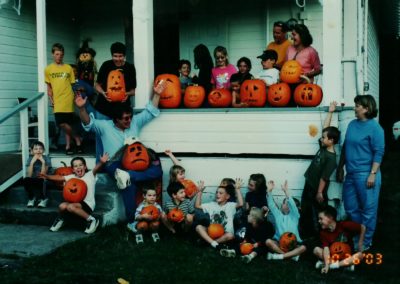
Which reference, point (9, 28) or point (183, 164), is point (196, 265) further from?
point (9, 28)

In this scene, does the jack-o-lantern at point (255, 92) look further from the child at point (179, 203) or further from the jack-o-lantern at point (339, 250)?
the jack-o-lantern at point (339, 250)

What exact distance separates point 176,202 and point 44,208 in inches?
69.4

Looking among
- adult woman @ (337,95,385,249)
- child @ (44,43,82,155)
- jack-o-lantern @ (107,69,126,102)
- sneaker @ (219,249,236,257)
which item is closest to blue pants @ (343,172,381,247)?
adult woman @ (337,95,385,249)

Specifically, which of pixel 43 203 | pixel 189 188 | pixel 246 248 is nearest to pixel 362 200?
pixel 246 248

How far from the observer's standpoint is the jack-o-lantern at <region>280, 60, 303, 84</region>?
733 centimetres

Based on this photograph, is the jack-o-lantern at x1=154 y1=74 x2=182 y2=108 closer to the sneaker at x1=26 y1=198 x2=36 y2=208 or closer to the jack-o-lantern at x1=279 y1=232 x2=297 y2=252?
the sneaker at x1=26 y1=198 x2=36 y2=208

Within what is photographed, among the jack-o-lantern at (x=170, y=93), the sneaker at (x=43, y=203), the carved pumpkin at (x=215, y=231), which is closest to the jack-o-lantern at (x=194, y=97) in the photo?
the jack-o-lantern at (x=170, y=93)

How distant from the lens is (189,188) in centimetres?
728

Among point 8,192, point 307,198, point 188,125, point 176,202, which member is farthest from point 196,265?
point 8,192

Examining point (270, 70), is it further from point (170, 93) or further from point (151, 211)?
point (151, 211)

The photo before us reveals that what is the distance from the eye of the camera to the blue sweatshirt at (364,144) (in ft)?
20.6

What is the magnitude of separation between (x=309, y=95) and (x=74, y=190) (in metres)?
3.03

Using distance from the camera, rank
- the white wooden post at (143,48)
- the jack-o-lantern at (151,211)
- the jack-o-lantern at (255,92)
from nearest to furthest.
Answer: the jack-o-lantern at (151,211), the jack-o-lantern at (255,92), the white wooden post at (143,48)

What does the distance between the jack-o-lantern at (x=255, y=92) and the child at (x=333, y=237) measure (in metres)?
Result: 1.95
